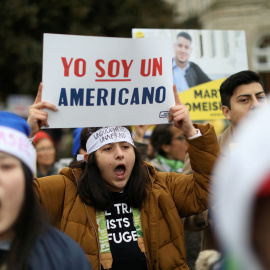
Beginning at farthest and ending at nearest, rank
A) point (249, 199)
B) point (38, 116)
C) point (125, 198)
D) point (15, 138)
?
point (125, 198) → point (38, 116) → point (15, 138) → point (249, 199)

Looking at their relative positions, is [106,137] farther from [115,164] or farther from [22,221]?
[22,221]

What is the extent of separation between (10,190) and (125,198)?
1178 millimetres

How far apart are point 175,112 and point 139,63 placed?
1.27 ft

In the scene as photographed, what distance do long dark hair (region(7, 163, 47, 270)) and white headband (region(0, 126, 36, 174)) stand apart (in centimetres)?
3

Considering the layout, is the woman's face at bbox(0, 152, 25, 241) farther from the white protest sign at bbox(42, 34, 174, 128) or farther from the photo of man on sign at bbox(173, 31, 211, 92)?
the photo of man on sign at bbox(173, 31, 211, 92)

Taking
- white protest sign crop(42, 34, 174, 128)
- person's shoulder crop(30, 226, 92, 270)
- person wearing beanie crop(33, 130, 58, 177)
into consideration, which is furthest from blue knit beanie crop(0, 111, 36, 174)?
person wearing beanie crop(33, 130, 58, 177)

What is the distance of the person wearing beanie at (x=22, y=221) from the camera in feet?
4.67

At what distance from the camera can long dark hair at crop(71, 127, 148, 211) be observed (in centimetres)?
241

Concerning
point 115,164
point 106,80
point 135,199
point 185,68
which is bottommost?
point 135,199

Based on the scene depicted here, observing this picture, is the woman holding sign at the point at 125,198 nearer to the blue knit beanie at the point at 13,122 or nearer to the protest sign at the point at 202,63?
the blue knit beanie at the point at 13,122

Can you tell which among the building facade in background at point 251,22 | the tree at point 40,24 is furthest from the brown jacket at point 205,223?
the building facade in background at point 251,22

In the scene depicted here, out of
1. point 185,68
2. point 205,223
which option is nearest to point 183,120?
point 205,223

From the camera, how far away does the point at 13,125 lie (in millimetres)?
1558

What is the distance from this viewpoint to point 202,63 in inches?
164
